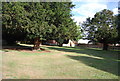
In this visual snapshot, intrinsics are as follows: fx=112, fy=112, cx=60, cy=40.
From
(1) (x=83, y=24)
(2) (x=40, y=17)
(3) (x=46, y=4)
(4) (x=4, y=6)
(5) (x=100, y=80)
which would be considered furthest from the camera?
(1) (x=83, y=24)

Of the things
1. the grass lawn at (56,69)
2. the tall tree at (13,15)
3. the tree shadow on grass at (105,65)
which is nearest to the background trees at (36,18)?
the tall tree at (13,15)

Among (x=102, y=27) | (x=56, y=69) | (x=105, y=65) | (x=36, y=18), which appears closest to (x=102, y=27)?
(x=102, y=27)

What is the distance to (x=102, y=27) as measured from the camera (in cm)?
2534

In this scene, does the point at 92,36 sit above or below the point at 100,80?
above

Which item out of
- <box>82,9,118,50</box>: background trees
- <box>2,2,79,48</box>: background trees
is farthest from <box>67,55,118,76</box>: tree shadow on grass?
<box>82,9,118,50</box>: background trees

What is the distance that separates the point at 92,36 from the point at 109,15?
621cm

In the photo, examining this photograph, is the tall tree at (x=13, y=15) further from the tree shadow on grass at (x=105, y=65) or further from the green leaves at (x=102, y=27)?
the green leaves at (x=102, y=27)

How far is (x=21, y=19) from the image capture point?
12.0 m

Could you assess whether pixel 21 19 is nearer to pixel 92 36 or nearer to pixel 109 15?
pixel 92 36

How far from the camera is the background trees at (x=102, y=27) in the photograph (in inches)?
965

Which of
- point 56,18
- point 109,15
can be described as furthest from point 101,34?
point 56,18

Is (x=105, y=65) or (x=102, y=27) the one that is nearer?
(x=105, y=65)

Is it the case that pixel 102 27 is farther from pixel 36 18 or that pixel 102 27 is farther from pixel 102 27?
pixel 36 18

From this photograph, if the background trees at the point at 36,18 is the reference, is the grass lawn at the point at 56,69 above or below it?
below
